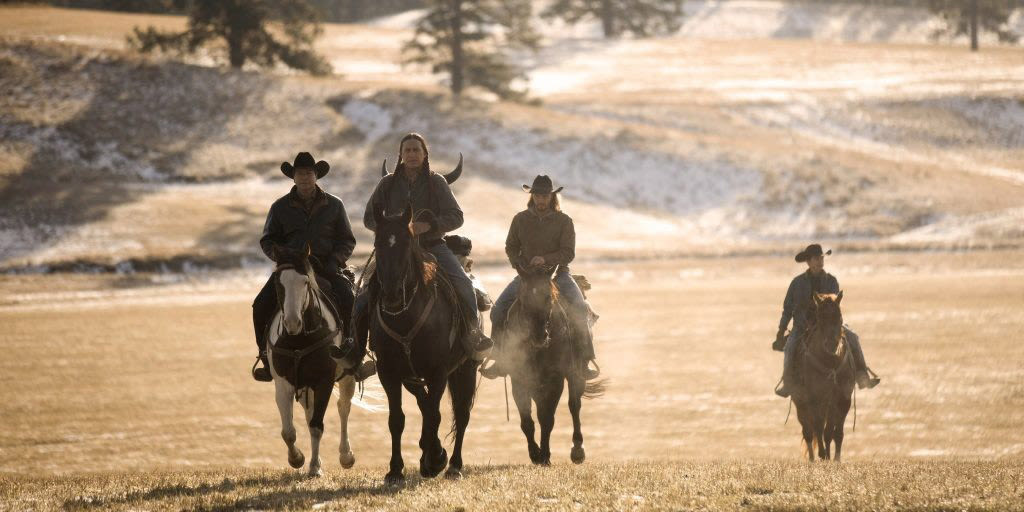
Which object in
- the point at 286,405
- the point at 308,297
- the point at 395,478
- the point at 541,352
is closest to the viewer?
the point at 395,478

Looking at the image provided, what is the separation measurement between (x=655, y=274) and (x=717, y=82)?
41.9 m

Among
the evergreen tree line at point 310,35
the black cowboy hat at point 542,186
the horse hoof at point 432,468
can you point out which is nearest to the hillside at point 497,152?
the evergreen tree line at point 310,35

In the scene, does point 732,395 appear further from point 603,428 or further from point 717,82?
point 717,82

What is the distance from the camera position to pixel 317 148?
58688 millimetres

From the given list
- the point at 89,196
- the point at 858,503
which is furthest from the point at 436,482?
the point at 89,196

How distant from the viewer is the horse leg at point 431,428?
12.6 metres

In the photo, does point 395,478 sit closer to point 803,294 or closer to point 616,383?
point 803,294

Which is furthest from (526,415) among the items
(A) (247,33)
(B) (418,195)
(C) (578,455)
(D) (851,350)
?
(A) (247,33)

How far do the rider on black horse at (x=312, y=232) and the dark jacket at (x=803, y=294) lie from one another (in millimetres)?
5512

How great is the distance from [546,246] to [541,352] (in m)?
1.15

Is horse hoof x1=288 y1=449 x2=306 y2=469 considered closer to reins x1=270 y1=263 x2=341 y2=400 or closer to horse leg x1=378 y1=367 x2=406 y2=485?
reins x1=270 y1=263 x2=341 y2=400

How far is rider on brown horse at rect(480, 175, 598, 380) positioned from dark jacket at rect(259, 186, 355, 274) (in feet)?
5.98

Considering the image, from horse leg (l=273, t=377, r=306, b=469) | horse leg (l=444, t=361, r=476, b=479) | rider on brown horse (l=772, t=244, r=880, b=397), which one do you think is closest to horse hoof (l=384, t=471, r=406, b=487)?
horse leg (l=444, t=361, r=476, b=479)

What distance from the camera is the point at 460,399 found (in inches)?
523
